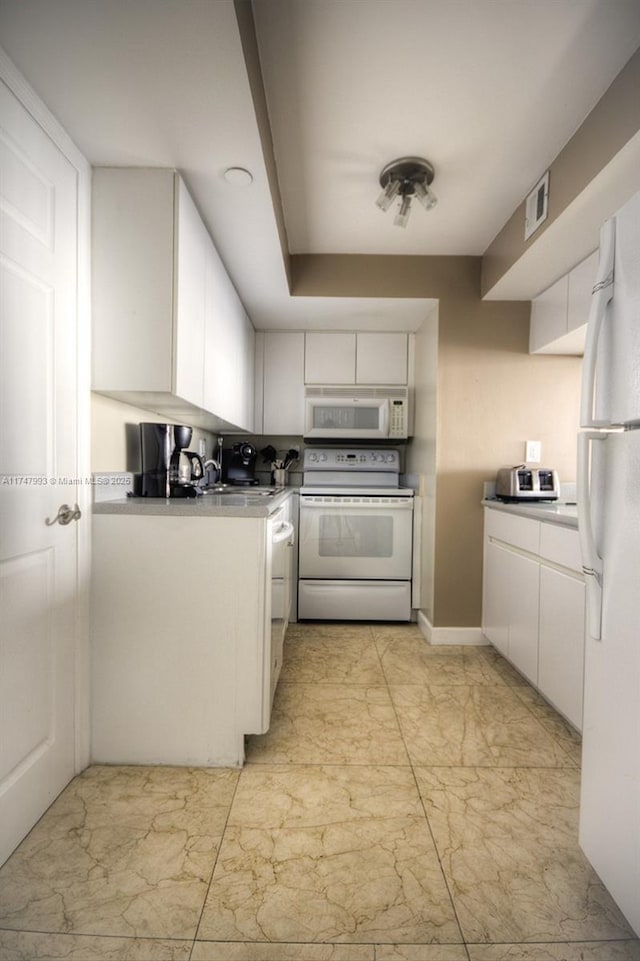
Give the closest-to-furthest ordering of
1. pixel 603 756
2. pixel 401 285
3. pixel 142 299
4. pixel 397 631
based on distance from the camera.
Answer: pixel 603 756, pixel 142 299, pixel 401 285, pixel 397 631

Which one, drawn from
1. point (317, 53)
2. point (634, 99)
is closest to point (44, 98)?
point (317, 53)

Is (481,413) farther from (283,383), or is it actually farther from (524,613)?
(283,383)

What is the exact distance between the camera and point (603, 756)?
3.15 feet

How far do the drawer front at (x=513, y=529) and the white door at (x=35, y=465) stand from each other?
180 centimetres

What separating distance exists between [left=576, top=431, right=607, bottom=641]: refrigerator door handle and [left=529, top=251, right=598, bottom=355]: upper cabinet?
1244mm

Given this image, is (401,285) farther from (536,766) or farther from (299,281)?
(536,766)

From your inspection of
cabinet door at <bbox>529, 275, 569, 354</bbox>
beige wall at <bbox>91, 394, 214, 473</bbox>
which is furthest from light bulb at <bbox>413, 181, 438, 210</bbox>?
beige wall at <bbox>91, 394, 214, 473</bbox>

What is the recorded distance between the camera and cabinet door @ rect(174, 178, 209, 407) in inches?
56.4

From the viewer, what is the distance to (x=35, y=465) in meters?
1.18

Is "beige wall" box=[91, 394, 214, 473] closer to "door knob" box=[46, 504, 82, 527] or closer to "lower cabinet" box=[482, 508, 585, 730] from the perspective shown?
"door knob" box=[46, 504, 82, 527]

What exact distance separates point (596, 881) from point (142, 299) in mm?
2112

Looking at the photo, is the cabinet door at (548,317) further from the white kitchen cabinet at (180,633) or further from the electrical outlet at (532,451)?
the white kitchen cabinet at (180,633)

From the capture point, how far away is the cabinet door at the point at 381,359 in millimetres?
2967

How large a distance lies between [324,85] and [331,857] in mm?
2261
